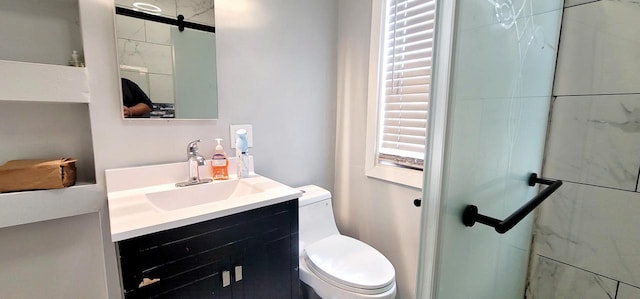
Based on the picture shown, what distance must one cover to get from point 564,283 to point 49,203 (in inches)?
76.4

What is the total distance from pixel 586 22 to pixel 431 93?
0.86m

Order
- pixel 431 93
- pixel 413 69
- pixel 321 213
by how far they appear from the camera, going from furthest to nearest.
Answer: pixel 321 213
pixel 413 69
pixel 431 93

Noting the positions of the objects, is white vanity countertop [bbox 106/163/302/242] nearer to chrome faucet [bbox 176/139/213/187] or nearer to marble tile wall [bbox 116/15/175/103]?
chrome faucet [bbox 176/139/213/187]

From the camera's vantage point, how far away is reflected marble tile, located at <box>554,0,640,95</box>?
2.80 feet

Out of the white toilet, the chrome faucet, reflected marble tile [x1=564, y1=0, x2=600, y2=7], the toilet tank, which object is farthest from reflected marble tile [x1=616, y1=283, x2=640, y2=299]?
the chrome faucet

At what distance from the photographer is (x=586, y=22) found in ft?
3.03

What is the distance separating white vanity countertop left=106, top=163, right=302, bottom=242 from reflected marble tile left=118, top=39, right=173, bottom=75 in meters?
0.43

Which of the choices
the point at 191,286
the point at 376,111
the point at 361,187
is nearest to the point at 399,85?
the point at 376,111

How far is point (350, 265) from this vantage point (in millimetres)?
1240

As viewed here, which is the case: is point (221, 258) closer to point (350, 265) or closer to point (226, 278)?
point (226, 278)

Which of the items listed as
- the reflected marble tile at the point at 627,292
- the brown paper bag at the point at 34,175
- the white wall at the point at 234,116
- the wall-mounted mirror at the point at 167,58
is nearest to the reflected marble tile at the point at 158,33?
the wall-mounted mirror at the point at 167,58

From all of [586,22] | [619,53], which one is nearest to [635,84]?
[619,53]

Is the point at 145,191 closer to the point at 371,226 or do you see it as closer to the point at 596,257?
the point at 371,226

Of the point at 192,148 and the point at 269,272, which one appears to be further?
the point at 192,148
